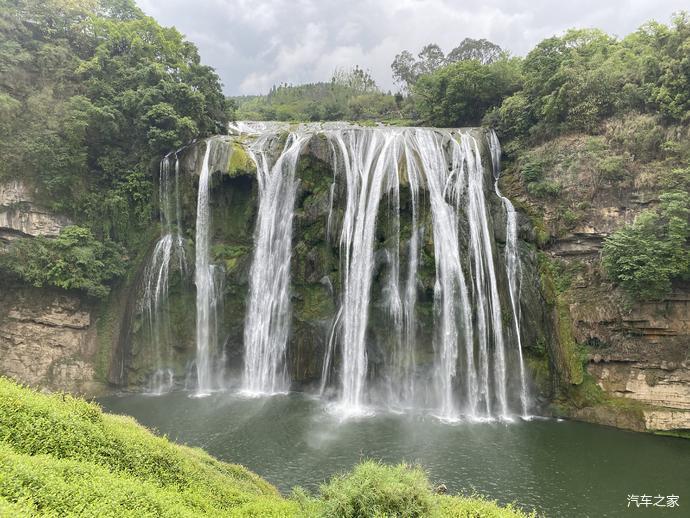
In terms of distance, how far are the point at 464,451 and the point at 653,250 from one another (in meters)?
9.30

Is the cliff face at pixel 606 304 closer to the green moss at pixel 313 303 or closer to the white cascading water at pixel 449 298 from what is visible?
the white cascading water at pixel 449 298

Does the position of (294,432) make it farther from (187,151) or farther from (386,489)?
(187,151)

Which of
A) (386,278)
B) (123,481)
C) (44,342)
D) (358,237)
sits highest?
(358,237)

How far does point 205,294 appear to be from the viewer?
1939 cm

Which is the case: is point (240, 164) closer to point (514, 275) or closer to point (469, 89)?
point (514, 275)

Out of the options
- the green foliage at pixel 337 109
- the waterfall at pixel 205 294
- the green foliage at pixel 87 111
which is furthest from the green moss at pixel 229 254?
the green foliage at pixel 337 109

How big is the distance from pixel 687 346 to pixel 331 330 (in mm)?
12897

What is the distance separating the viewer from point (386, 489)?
5.92 meters

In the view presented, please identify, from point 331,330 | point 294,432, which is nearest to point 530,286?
point 331,330

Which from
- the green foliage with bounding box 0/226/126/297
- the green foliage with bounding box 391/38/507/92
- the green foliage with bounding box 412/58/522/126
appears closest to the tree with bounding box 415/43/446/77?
the green foliage with bounding box 391/38/507/92

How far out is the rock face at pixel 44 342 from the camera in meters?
18.0

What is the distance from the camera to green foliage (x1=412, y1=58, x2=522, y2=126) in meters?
23.8

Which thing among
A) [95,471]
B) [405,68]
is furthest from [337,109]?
[95,471]

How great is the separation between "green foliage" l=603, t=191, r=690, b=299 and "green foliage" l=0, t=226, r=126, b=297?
Result: 21084 mm
